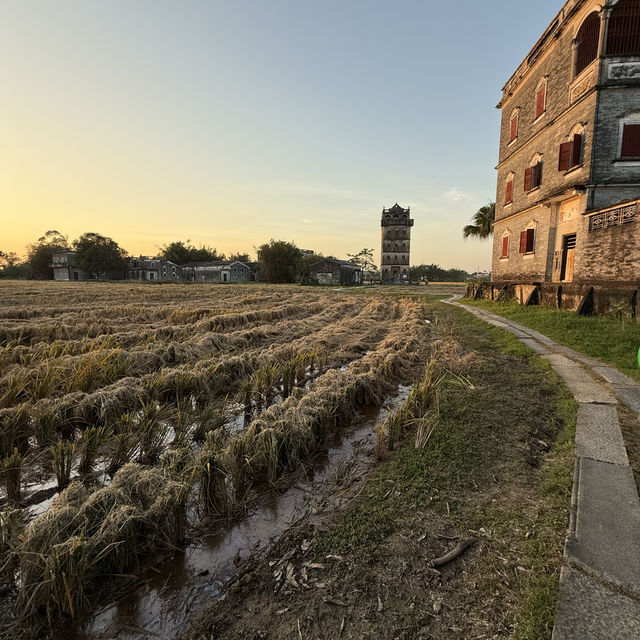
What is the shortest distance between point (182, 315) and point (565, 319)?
1251 centimetres

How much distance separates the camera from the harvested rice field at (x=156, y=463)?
1938 millimetres

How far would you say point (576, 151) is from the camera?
1336 cm

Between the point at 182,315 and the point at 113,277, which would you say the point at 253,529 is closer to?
the point at 182,315

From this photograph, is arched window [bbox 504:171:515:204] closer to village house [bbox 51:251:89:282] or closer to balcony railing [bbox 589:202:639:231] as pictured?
balcony railing [bbox 589:202:639:231]

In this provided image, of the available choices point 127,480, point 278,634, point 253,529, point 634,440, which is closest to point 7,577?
point 127,480

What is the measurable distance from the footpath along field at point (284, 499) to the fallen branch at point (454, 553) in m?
0.02

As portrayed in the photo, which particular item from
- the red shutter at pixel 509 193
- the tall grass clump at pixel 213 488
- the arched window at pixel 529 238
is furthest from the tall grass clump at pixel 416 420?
the red shutter at pixel 509 193

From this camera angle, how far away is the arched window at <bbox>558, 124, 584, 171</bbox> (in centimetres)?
1324

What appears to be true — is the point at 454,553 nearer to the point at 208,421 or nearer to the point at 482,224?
the point at 208,421

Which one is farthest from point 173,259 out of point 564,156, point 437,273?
point 564,156

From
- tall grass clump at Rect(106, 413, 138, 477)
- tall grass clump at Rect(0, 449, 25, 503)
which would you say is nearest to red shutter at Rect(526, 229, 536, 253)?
tall grass clump at Rect(106, 413, 138, 477)

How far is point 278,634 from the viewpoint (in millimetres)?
1719

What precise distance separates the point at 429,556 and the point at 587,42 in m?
19.2

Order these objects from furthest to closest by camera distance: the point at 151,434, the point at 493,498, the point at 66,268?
the point at 66,268
the point at 151,434
the point at 493,498
